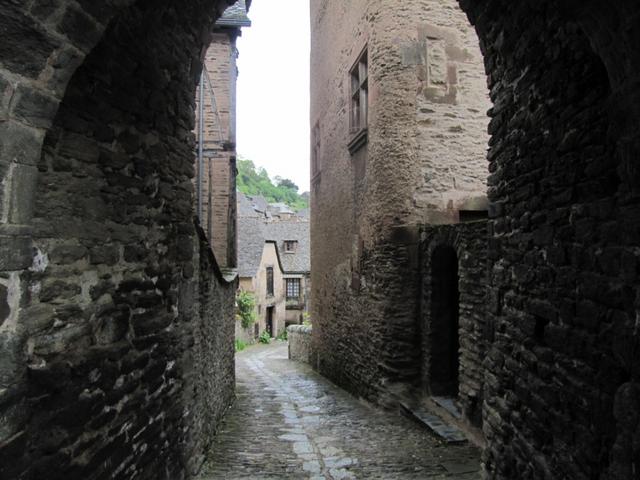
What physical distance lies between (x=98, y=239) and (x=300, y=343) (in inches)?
592

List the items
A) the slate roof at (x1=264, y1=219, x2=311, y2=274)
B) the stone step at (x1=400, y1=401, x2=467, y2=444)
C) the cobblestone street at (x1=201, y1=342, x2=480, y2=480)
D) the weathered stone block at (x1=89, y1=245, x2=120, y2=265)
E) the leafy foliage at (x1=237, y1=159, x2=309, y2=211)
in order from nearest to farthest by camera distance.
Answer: the weathered stone block at (x1=89, y1=245, x2=120, y2=265), the cobblestone street at (x1=201, y1=342, x2=480, y2=480), the stone step at (x1=400, y1=401, x2=467, y2=444), the slate roof at (x1=264, y1=219, x2=311, y2=274), the leafy foliage at (x1=237, y1=159, x2=309, y2=211)

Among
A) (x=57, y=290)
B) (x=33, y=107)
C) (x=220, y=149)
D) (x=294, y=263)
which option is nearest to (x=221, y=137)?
(x=220, y=149)

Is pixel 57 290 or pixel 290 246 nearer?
pixel 57 290

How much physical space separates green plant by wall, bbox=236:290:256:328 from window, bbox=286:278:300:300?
27.1ft

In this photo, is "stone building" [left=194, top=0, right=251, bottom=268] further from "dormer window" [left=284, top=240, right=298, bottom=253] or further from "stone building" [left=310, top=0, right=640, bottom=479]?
"dormer window" [left=284, top=240, right=298, bottom=253]

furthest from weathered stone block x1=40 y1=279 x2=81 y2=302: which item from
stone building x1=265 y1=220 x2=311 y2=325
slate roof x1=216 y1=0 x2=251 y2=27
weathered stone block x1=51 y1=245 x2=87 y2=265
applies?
stone building x1=265 y1=220 x2=311 y2=325

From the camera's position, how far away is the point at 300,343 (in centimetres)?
1773

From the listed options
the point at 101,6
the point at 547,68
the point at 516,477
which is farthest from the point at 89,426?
the point at 547,68

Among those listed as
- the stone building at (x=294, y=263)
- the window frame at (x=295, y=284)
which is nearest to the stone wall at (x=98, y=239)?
the stone building at (x=294, y=263)

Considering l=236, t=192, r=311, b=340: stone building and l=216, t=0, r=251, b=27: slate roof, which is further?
l=236, t=192, r=311, b=340: stone building

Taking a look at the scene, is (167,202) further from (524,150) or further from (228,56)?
(228,56)

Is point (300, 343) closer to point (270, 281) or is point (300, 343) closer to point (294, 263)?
point (270, 281)

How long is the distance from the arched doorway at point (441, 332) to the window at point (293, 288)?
98.5 ft

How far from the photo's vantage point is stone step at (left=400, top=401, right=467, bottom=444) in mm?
5969
